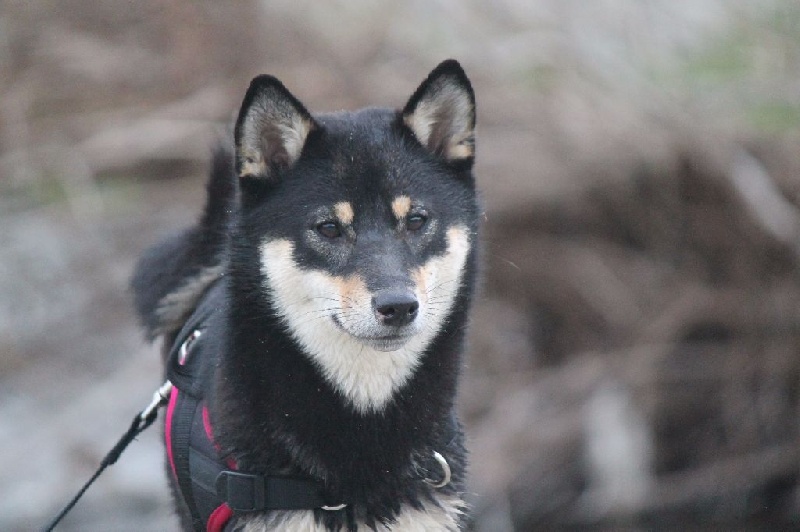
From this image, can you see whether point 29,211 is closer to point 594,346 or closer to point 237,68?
point 237,68

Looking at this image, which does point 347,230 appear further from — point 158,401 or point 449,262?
point 158,401

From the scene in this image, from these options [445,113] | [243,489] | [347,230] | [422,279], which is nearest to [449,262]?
[422,279]

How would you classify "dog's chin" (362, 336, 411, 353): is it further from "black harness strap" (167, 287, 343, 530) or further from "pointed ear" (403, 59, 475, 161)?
"pointed ear" (403, 59, 475, 161)

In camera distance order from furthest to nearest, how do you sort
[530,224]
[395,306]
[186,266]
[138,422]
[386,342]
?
[530,224], [186,266], [138,422], [386,342], [395,306]

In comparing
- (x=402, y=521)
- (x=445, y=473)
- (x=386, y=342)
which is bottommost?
(x=402, y=521)

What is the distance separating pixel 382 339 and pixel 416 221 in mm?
365

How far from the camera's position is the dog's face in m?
2.88

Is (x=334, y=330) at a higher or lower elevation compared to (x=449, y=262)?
lower

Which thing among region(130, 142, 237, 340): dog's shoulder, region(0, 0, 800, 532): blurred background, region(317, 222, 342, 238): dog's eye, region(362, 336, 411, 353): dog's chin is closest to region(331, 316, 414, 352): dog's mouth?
region(362, 336, 411, 353): dog's chin

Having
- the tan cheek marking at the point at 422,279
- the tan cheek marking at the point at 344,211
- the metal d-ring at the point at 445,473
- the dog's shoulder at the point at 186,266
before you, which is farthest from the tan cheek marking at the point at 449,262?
the dog's shoulder at the point at 186,266

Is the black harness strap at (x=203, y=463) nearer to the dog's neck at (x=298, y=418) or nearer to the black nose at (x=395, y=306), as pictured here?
the dog's neck at (x=298, y=418)

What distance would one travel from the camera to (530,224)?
23.3 feet

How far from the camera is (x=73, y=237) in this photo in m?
7.16

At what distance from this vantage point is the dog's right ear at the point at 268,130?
290 centimetres
